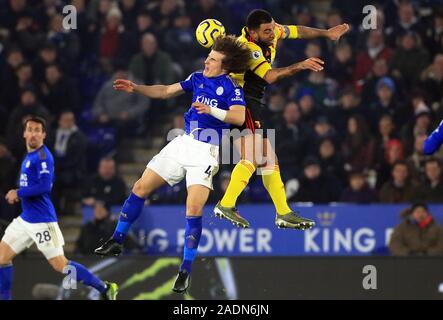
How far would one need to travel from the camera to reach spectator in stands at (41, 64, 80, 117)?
63.7 feet

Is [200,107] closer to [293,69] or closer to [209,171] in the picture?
[209,171]

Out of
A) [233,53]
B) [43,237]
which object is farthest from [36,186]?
[233,53]

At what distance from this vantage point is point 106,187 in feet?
57.1

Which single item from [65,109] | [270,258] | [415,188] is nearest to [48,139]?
[65,109]

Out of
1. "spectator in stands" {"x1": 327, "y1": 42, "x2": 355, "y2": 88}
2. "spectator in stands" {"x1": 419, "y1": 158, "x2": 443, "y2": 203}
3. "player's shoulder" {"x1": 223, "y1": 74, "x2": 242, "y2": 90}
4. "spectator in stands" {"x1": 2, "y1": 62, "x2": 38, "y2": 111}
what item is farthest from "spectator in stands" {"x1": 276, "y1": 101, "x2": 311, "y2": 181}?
"player's shoulder" {"x1": 223, "y1": 74, "x2": 242, "y2": 90}

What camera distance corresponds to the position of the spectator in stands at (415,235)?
16.0m

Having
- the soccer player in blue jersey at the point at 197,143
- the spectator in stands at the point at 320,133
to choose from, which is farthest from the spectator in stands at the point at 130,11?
the soccer player in blue jersey at the point at 197,143

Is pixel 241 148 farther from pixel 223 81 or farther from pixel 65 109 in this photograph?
pixel 65 109

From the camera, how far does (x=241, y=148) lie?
1286 centimetres

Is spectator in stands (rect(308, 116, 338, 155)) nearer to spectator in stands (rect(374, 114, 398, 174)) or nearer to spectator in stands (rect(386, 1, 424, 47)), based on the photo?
spectator in stands (rect(374, 114, 398, 174))

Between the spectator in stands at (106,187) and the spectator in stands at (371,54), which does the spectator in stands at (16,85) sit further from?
the spectator in stands at (371,54)

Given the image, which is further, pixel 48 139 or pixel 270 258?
pixel 48 139

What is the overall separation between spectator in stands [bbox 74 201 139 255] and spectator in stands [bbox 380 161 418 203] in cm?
347
